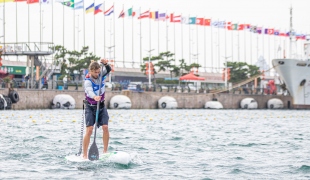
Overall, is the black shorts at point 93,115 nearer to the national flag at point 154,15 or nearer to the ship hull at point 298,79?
the ship hull at point 298,79

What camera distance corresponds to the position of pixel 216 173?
40.7ft

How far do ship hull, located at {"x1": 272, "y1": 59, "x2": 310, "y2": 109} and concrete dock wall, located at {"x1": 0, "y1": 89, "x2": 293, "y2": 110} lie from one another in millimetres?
6498

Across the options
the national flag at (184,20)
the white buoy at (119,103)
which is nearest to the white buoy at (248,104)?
the national flag at (184,20)

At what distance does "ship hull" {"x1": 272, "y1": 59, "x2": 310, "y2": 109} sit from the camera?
235ft

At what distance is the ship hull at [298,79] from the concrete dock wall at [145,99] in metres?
6.50

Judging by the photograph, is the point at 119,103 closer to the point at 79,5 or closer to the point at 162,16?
the point at 79,5

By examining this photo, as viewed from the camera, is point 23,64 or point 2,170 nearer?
point 2,170

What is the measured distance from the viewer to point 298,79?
71.8 metres

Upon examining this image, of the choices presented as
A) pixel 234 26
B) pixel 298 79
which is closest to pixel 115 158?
pixel 298 79

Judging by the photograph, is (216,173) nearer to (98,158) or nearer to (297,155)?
(98,158)

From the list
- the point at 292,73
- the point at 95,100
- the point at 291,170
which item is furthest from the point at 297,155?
the point at 292,73

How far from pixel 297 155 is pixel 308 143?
371 centimetres

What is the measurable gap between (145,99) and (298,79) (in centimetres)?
1677

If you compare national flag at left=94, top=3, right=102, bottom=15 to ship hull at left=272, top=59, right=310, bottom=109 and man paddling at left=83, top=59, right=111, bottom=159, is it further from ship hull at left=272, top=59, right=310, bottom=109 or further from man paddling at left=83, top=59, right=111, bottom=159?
man paddling at left=83, top=59, right=111, bottom=159
